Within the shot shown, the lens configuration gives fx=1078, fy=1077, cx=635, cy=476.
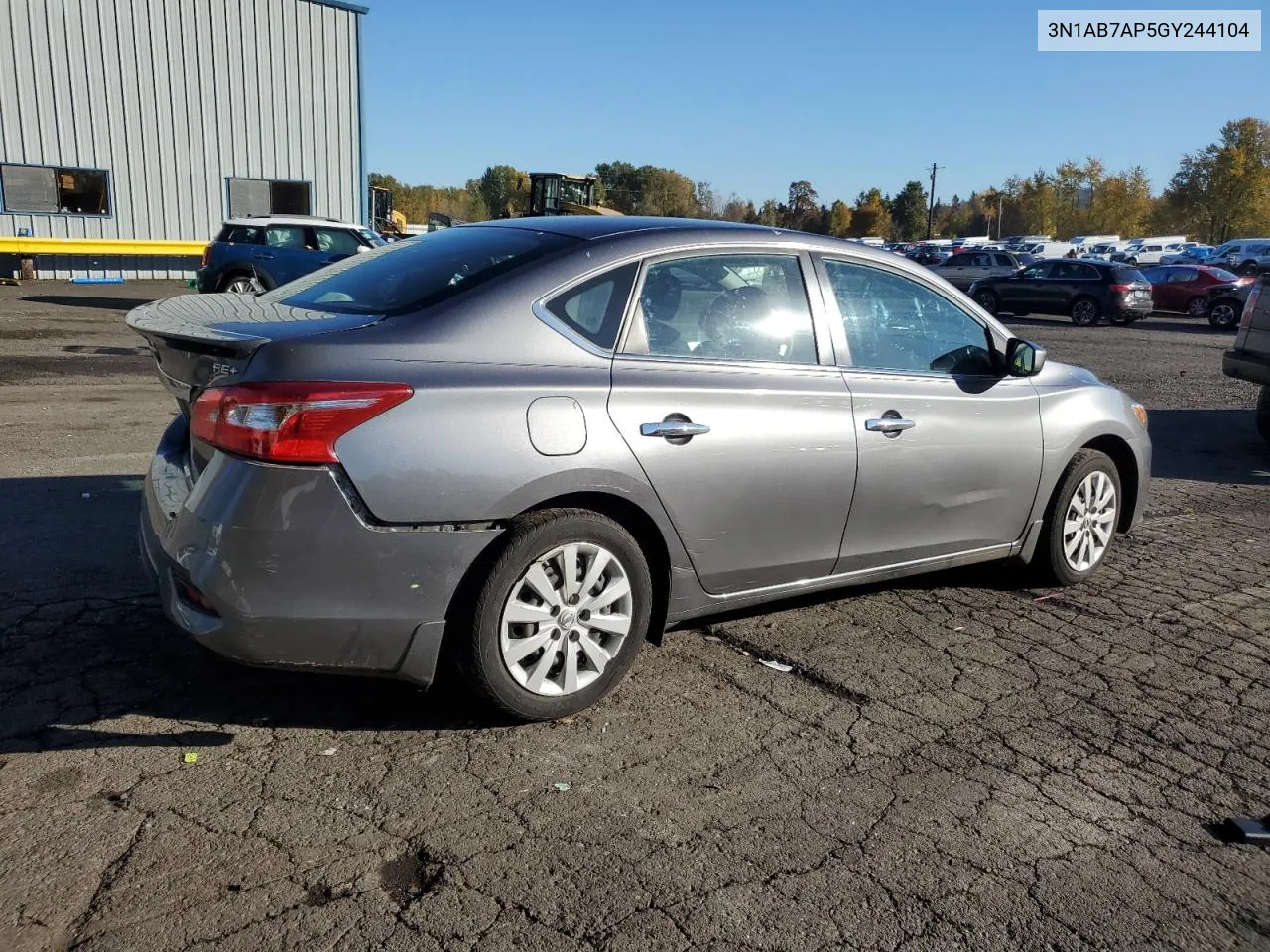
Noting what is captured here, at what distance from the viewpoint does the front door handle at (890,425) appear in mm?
4379

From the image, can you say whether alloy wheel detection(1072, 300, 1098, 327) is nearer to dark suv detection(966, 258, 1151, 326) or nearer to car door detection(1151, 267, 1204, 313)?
dark suv detection(966, 258, 1151, 326)

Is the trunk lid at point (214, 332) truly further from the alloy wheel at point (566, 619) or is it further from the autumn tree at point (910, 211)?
the autumn tree at point (910, 211)

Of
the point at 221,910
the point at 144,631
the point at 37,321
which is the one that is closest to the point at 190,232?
the point at 37,321

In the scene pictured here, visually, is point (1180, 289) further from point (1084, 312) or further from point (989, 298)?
point (989, 298)

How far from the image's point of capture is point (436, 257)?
163 inches

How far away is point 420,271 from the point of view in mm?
4023

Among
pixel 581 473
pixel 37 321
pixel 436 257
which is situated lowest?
pixel 37 321

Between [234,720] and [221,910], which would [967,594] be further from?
[221,910]

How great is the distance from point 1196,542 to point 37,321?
17.1m

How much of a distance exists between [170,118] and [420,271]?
27.9 meters

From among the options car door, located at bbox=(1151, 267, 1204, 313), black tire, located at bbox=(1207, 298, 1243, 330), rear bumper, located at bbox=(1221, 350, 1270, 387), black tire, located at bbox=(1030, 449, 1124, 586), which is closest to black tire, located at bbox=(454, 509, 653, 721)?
black tire, located at bbox=(1030, 449, 1124, 586)

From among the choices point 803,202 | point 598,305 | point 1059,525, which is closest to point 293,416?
point 598,305

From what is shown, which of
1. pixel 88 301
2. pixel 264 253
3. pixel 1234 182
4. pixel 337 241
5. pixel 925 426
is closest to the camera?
pixel 925 426

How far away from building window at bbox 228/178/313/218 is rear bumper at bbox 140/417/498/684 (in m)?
28.7
